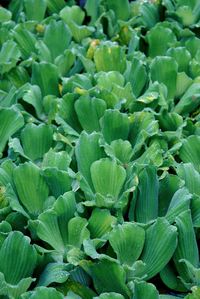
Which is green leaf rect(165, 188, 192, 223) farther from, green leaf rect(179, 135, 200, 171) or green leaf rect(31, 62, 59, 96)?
green leaf rect(31, 62, 59, 96)

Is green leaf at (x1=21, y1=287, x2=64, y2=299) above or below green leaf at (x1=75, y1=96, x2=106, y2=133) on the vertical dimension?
below

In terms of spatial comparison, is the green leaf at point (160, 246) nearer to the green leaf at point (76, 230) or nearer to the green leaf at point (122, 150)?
the green leaf at point (76, 230)

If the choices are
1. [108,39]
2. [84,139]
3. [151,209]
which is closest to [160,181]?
[151,209]

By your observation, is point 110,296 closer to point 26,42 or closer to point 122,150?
point 122,150

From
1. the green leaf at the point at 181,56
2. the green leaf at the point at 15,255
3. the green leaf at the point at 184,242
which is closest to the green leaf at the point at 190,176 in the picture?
the green leaf at the point at 184,242

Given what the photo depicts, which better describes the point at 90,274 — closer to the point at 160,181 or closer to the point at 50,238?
the point at 50,238

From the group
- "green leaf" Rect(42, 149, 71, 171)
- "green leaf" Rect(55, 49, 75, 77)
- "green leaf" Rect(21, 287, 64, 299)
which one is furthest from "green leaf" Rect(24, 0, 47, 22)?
"green leaf" Rect(21, 287, 64, 299)
